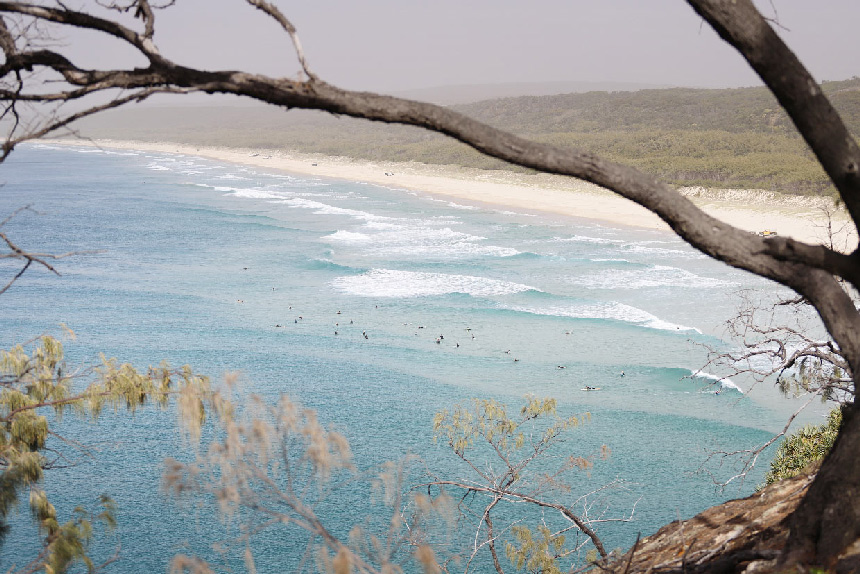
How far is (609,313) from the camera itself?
61.0ft

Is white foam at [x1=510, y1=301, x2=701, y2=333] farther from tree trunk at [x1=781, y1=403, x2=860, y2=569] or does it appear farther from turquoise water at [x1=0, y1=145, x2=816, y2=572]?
tree trunk at [x1=781, y1=403, x2=860, y2=569]

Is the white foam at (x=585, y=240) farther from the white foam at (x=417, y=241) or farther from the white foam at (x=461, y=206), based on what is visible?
the white foam at (x=461, y=206)

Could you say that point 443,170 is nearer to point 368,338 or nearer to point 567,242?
point 567,242

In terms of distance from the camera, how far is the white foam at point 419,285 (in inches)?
841

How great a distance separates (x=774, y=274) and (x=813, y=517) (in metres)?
0.88

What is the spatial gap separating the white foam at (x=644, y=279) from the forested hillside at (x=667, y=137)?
1690 cm

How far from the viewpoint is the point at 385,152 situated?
78062 mm

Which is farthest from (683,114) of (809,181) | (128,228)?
(128,228)

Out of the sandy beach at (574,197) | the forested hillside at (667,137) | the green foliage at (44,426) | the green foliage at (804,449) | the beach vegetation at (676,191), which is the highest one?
the forested hillside at (667,137)

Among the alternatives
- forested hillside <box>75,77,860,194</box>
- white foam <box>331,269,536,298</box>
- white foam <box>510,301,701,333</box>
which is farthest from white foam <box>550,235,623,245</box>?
forested hillside <box>75,77,860,194</box>

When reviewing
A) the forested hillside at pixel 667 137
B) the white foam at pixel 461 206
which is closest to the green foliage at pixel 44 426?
the white foam at pixel 461 206

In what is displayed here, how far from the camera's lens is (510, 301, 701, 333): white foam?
57.5 ft

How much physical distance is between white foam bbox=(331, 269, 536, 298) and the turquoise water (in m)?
0.12

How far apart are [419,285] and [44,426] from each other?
17.8 meters
